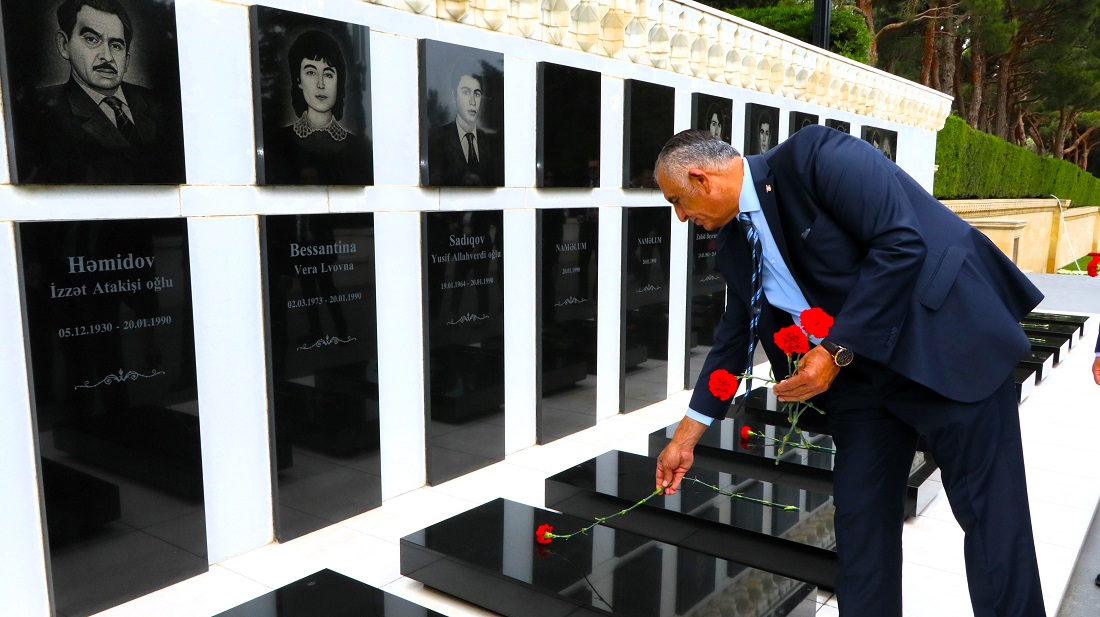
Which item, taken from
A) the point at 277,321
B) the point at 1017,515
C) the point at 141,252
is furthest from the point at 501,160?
the point at 1017,515

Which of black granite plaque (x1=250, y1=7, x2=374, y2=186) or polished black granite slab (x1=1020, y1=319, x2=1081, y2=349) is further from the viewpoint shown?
polished black granite slab (x1=1020, y1=319, x2=1081, y2=349)

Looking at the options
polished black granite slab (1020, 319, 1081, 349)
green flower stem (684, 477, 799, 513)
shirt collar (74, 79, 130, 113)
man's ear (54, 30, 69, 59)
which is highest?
man's ear (54, 30, 69, 59)

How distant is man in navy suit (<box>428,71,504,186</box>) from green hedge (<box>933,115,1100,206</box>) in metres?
12.9

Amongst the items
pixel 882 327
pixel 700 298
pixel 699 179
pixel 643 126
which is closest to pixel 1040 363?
pixel 700 298

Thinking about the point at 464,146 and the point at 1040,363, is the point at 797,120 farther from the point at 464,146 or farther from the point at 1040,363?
the point at 464,146

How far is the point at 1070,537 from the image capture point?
383cm

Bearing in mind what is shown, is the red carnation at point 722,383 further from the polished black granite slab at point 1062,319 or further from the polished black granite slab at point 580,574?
the polished black granite slab at point 1062,319

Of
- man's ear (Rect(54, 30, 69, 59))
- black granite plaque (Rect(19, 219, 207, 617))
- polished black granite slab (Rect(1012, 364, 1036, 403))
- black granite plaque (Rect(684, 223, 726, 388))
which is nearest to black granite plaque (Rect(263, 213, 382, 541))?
black granite plaque (Rect(19, 219, 207, 617))

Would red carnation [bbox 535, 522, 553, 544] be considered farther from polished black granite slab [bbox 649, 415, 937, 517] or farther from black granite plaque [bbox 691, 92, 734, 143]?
black granite plaque [bbox 691, 92, 734, 143]

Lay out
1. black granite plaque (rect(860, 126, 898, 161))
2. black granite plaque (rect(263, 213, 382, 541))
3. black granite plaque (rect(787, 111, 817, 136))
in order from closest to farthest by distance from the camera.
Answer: black granite plaque (rect(263, 213, 382, 541)) < black granite plaque (rect(787, 111, 817, 136)) < black granite plaque (rect(860, 126, 898, 161))

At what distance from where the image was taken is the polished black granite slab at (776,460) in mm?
4203

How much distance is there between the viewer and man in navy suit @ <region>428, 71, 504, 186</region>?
451 cm

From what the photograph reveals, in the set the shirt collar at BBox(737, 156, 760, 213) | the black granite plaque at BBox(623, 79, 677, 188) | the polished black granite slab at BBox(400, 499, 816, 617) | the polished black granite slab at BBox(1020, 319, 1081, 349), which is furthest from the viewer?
the polished black granite slab at BBox(1020, 319, 1081, 349)

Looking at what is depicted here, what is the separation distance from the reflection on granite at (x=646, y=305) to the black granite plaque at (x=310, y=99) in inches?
101
